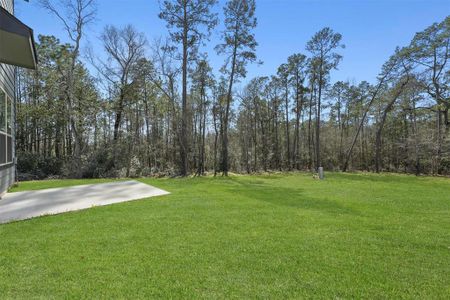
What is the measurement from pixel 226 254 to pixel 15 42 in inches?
141

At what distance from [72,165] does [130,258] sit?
12.5m

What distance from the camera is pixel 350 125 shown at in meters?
27.2

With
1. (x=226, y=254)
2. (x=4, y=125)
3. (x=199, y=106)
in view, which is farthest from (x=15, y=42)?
(x=199, y=106)

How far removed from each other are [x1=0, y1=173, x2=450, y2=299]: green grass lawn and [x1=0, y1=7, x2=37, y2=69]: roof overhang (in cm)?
232

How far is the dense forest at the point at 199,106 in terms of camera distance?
14.2 metres

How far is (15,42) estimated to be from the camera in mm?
3547

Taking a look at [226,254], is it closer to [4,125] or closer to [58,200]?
[58,200]

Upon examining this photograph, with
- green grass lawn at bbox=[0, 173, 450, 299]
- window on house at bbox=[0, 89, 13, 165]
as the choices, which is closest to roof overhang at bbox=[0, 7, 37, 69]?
green grass lawn at bbox=[0, 173, 450, 299]

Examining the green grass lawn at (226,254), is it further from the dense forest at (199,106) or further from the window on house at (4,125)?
the dense forest at (199,106)

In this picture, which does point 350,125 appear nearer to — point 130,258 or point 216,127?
point 216,127

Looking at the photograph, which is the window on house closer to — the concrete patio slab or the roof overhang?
the concrete patio slab

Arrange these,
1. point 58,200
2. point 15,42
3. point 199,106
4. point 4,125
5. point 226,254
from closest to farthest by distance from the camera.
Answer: point 226,254, point 15,42, point 58,200, point 4,125, point 199,106

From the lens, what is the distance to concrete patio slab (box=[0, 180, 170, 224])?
469 cm

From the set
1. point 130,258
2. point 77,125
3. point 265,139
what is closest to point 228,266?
point 130,258
